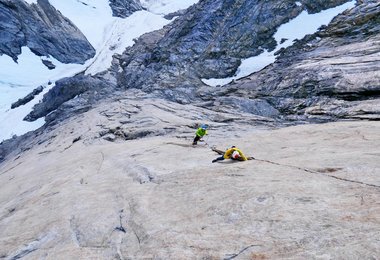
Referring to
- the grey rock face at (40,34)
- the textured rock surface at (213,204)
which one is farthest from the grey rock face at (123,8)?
the textured rock surface at (213,204)

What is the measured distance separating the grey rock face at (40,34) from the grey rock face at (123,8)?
69.4ft

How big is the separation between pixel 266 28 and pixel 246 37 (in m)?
2.88

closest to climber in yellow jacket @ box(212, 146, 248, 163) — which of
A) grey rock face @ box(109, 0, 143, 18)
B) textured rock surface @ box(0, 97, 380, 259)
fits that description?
textured rock surface @ box(0, 97, 380, 259)

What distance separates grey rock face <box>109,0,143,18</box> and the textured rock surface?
10765 cm

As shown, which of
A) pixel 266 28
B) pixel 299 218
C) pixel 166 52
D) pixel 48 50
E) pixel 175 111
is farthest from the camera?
pixel 48 50

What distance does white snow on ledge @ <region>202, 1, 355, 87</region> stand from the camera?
4175cm

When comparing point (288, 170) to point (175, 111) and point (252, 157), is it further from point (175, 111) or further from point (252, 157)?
point (175, 111)

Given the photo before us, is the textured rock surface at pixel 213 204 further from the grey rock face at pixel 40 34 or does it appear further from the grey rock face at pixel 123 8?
the grey rock face at pixel 123 8

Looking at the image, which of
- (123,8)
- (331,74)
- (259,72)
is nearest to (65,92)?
(259,72)

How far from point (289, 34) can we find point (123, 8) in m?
88.2

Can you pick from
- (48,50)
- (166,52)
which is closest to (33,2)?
(48,50)

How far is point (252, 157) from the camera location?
1387 cm

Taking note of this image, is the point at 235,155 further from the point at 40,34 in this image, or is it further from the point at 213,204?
the point at 40,34

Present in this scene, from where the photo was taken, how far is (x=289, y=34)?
146ft
